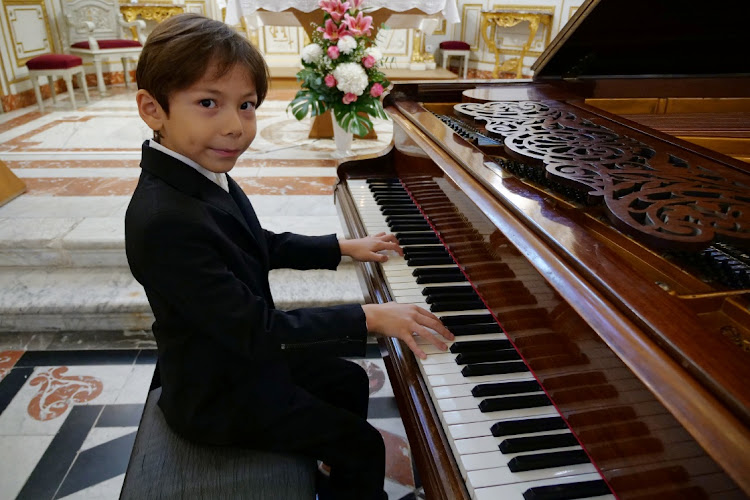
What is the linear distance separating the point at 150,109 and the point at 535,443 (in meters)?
1.04

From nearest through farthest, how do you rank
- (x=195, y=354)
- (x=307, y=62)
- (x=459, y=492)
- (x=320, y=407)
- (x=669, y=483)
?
(x=669, y=483)
(x=459, y=492)
(x=195, y=354)
(x=320, y=407)
(x=307, y=62)

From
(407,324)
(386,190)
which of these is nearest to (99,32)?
(386,190)

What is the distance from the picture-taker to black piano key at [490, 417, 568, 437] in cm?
94

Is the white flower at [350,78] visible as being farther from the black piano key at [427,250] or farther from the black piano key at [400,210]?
the black piano key at [427,250]

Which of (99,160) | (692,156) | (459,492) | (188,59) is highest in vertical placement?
(188,59)

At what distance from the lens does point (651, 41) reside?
88.9 inches

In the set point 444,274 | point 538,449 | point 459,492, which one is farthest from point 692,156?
point 459,492

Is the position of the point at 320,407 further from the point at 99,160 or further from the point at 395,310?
the point at 99,160

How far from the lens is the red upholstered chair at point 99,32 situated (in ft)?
25.1

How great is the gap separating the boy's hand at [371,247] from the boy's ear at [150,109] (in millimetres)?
629

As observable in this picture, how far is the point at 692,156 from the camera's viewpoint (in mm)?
1467

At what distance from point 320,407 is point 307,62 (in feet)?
12.5

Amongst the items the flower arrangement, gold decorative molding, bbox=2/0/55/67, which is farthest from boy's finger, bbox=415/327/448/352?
gold decorative molding, bbox=2/0/55/67

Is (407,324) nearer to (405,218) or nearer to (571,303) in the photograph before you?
(571,303)
